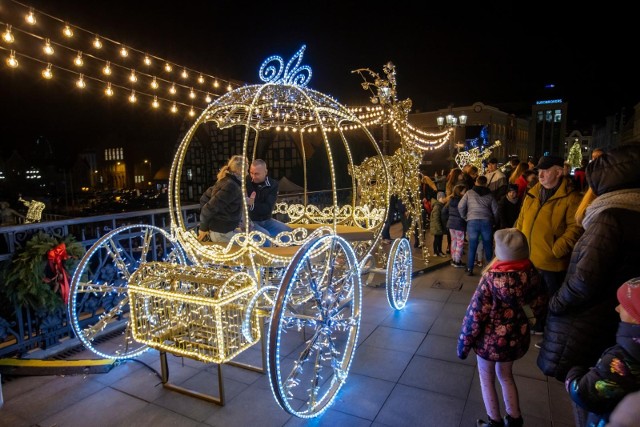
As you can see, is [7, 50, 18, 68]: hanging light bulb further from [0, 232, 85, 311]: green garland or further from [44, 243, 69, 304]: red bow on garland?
[44, 243, 69, 304]: red bow on garland

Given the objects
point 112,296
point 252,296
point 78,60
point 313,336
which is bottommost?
Result: point 112,296

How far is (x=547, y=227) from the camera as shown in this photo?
3.34 meters

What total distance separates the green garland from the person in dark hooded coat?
4.05m

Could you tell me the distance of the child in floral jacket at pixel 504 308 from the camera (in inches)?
90.4

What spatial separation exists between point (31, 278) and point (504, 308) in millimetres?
3854

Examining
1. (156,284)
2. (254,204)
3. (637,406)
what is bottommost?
(156,284)

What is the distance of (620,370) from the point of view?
1.50 meters

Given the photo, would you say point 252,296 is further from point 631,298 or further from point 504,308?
point 631,298

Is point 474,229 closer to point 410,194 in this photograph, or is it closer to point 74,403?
point 410,194

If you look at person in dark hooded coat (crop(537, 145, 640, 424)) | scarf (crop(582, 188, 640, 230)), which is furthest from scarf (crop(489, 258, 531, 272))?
scarf (crop(582, 188, 640, 230))

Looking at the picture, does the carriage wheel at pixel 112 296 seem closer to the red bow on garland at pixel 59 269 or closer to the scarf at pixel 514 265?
the red bow on garland at pixel 59 269

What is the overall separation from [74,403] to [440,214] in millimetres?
6297

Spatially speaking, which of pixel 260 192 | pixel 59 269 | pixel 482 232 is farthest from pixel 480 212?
pixel 59 269

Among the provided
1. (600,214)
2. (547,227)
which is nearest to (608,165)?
(600,214)
